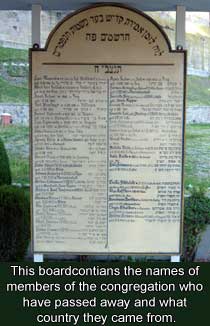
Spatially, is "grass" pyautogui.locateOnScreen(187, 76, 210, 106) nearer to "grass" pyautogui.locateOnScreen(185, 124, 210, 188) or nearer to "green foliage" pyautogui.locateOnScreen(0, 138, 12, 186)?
"grass" pyautogui.locateOnScreen(185, 124, 210, 188)

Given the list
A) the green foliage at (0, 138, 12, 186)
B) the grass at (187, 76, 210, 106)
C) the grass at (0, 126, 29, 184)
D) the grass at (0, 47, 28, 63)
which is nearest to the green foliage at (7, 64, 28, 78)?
the grass at (0, 47, 28, 63)

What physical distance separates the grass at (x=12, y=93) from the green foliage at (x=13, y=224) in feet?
3.30

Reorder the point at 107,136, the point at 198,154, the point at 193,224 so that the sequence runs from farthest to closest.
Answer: the point at 198,154 < the point at 193,224 < the point at 107,136

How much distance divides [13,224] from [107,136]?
1274mm

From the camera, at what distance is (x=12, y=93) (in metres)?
4.81

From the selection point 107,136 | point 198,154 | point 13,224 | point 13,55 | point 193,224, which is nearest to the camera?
point 107,136

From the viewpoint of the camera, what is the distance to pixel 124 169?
3344 millimetres

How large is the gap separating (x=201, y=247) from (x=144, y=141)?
62.3 inches

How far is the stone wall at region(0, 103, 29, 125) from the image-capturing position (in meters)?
4.77

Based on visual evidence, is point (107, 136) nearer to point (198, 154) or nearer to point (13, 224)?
point (13, 224)

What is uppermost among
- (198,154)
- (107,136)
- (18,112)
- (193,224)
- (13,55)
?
(13,55)

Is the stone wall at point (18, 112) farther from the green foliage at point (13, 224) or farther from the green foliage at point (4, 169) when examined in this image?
the green foliage at point (13, 224)

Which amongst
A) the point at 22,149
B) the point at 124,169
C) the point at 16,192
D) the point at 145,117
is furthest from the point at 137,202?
the point at 22,149

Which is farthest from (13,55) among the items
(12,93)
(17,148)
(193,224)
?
(193,224)
